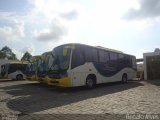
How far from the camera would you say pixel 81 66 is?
47.6 feet

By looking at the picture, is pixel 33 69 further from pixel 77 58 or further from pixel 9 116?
pixel 9 116

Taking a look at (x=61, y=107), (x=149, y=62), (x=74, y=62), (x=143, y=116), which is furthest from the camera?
(x=149, y=62)

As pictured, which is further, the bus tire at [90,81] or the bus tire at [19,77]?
the bus tire at [19,77]

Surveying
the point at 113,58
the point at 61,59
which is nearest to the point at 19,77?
the point at 113,58

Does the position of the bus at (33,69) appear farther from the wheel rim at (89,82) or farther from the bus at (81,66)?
the wheel rim at (89,82)

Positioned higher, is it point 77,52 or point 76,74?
point 77,52

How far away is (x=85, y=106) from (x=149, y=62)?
64.4ft

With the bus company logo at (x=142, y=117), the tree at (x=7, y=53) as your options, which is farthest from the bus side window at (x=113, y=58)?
the tree at (x=7, y=53)

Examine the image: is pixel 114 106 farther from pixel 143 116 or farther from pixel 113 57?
pixel 113 57

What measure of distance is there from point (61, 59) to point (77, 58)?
1063mm

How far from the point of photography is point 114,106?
28.9 ft

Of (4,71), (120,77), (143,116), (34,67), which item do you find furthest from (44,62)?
(4,71)

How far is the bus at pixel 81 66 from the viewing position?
44.7 feet

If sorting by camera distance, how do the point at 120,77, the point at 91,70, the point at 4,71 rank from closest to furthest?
the point at 91,70 → the point at 120,77 → the point at 4,71
